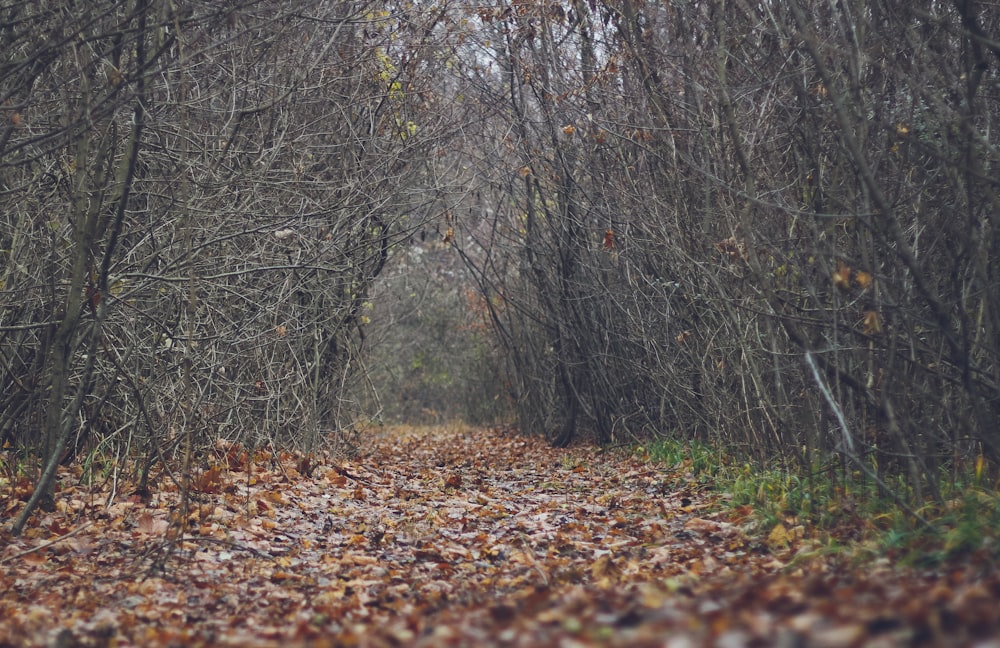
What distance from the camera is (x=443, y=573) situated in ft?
17.9

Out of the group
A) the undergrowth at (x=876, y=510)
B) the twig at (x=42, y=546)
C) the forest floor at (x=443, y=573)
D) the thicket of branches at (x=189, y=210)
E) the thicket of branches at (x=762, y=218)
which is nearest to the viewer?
the forest floor at (x=443, y=573)

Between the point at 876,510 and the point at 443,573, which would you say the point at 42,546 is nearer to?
the point at 443,573

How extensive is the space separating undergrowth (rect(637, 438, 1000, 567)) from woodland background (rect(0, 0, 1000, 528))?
137mm

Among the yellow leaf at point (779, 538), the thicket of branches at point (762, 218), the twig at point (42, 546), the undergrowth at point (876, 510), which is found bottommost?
the yellow leaf at point (779, 538)

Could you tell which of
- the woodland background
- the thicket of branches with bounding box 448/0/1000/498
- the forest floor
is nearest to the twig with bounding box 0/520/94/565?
the forest floor

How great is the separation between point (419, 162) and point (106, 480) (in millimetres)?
5473

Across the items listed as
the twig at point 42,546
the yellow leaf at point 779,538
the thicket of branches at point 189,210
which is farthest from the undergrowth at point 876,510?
the twig at point 42,546

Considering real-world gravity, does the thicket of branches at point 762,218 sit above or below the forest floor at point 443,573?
above

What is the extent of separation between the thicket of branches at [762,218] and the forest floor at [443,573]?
1.13m

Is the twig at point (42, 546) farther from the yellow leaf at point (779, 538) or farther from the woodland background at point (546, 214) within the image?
the yellow leaf at point (779, 538)

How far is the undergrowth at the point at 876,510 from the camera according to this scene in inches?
173

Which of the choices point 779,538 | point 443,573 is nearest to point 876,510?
point 779,538

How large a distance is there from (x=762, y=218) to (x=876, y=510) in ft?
9.45

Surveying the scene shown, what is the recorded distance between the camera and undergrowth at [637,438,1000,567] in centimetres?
440
